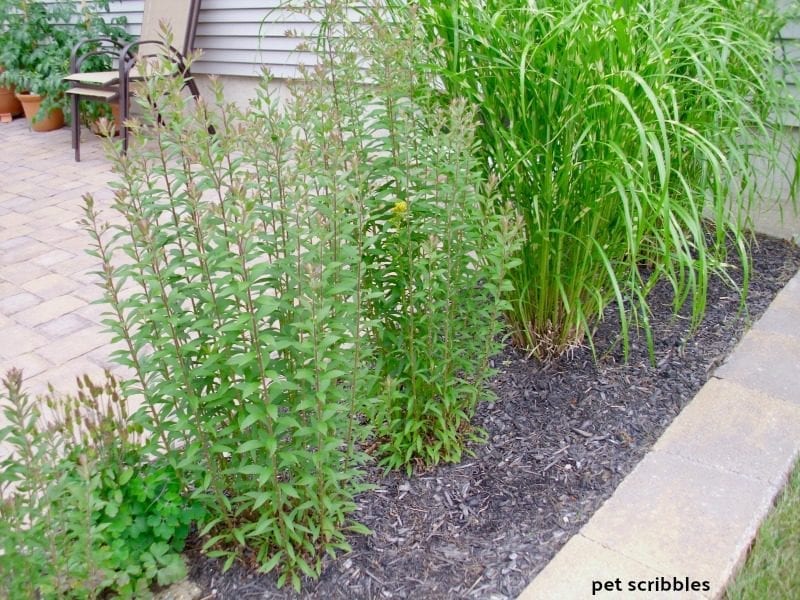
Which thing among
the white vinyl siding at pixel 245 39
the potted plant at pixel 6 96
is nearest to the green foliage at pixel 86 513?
the white vinyl siding at pixel 245 39

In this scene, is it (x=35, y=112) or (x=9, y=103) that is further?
(x=9, y=103)

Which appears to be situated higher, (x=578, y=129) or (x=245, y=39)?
(x=245, y=39)

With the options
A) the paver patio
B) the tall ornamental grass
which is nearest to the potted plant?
the paver patio

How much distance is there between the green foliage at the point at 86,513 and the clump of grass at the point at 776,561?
4.27 ft

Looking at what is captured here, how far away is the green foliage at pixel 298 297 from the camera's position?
4.58ft

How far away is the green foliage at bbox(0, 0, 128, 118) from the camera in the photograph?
6.30 metres

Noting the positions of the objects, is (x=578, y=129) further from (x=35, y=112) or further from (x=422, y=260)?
(x=35, y=112)

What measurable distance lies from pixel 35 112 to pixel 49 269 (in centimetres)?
389

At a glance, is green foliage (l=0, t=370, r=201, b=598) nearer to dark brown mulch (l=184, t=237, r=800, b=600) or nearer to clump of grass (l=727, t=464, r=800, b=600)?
dark brown mulch (l=184, t=237, r=800, b=600)

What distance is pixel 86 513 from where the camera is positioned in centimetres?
135

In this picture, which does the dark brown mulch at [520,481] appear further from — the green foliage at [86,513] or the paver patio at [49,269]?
the paver patio at [49,269]

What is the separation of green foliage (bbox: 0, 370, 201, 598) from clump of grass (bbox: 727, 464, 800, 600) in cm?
130

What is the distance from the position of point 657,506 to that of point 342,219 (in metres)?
1.11

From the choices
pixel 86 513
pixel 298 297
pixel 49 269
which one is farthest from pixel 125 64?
pixel 86 513
